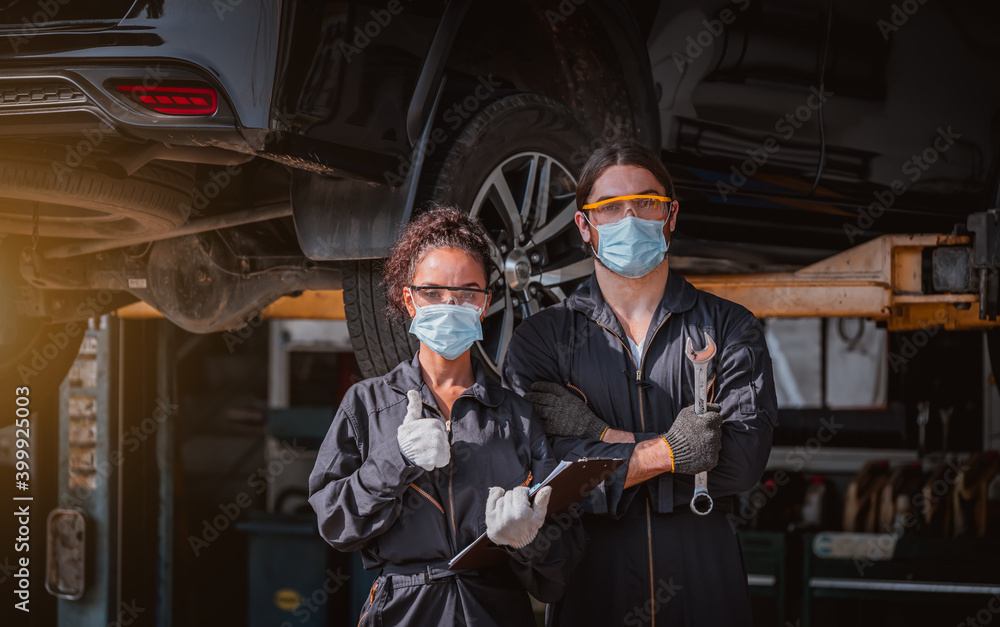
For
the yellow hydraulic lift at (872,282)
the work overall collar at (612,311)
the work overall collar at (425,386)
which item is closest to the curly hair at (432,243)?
the work overall collar at (425,386)

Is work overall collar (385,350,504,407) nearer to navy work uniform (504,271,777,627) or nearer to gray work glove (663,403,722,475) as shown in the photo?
navy work uniform (504,271,777,627)

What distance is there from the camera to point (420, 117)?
2195 mm

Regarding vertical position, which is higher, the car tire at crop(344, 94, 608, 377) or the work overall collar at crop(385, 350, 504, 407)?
the car tire at crop(344, 94, 608, 377)

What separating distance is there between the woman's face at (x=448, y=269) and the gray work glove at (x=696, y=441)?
49 cm

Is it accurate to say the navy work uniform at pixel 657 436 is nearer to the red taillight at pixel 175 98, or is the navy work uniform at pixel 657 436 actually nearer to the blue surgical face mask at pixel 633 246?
the blue surgical face mask at pixel 633 246

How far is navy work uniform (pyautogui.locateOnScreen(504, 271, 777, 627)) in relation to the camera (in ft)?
6.15

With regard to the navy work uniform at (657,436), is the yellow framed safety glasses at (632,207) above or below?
above

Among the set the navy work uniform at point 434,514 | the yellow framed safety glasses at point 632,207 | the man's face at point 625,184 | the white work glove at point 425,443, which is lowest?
the navy work uniform at point 434,514

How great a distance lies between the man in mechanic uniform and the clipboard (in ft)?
0.31

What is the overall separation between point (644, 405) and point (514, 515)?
0.51 meters

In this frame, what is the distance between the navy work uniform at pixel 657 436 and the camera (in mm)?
1876

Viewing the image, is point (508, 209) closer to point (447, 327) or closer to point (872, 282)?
point (447, 327)

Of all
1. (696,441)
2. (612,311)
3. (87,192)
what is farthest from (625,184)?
(87,192)

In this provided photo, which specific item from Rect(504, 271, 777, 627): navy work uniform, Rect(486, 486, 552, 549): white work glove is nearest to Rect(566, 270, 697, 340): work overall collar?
Rect(504, 271, 777, 627): navy work uniform
